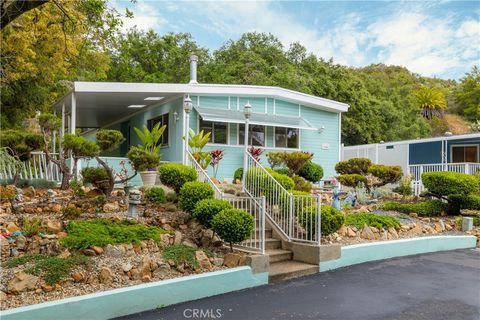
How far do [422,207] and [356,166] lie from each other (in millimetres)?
2526

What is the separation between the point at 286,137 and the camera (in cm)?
1418

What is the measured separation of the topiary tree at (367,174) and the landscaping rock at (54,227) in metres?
8.29

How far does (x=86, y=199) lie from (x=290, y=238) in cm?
387

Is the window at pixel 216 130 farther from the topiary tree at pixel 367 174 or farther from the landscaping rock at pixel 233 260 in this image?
the landscaping rock at pixel 233 260

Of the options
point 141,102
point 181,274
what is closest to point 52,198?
point 181,274

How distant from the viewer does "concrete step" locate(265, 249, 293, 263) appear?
21.4 feet

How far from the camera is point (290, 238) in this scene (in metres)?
6.91

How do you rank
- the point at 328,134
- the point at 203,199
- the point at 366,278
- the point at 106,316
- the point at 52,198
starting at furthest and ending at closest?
1. the point at 328,134
2. the point at 52,198
3. the point at 203,199
4. the point at 366,278
5. the point at 106,316

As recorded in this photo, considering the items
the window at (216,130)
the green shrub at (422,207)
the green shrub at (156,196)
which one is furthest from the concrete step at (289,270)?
the window at (216,130)

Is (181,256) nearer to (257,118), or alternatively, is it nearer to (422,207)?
(422,207)

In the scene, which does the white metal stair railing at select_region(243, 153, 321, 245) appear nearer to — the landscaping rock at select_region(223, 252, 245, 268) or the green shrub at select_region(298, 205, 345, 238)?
the green shrub at select_region(298, 205, 345, 238)

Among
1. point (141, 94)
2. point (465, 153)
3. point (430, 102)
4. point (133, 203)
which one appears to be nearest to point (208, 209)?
point (133, 203)

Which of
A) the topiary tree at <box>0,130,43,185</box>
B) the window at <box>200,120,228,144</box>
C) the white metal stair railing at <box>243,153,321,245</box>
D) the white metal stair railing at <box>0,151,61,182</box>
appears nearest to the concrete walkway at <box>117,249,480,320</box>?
the white metal stair railing at <box>243,153,321,245</box>

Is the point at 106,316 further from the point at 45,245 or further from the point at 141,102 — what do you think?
the point at 141,102
